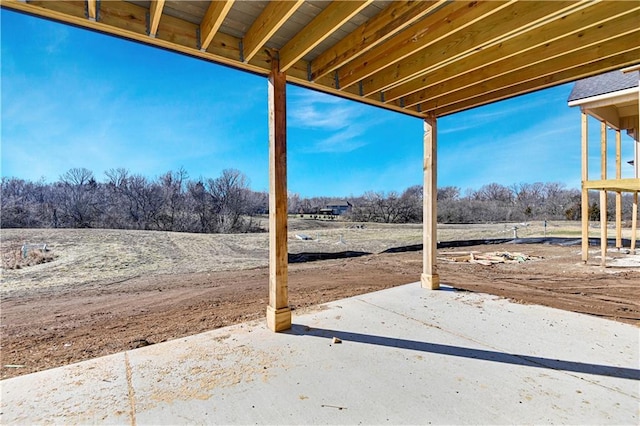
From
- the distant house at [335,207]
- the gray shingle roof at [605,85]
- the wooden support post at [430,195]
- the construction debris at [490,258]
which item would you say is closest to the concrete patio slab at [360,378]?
the wooden support post at [430,195]

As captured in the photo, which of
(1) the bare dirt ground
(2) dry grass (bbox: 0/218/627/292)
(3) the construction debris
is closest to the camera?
(1) the bare dirt ground

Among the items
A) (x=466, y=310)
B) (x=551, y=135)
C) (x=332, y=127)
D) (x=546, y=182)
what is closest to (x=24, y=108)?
(x=332, y=127)

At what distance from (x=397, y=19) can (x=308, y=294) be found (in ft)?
13.2

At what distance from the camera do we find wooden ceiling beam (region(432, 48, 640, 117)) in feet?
8.61

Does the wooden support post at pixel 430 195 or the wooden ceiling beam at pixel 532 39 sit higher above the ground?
the wooden ceiling beam at pixel 532 39

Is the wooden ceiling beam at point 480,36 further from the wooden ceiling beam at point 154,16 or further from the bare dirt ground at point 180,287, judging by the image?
the bare dirt ground at point 180,287

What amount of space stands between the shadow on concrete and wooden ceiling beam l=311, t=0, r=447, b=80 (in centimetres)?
262

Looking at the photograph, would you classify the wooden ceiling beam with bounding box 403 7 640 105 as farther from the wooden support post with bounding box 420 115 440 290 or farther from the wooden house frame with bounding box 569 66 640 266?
the wooden house frame with bounding box 569 66 640 266

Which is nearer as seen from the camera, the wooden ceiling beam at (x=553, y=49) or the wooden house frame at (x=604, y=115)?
the wooden ceiling beam at (x=553, y=49)

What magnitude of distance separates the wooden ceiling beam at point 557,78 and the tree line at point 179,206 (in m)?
18.9

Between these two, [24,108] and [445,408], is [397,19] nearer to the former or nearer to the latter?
[445,408]

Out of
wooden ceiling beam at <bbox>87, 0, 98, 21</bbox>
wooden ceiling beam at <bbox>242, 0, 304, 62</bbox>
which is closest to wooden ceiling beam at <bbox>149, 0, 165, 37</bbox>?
wooden ceiling beam at <bbox>87, 0, 98, 21</bbox>

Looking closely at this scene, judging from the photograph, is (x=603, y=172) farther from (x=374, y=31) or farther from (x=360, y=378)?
(x=360, y=378)

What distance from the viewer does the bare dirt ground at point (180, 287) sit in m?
3.29
